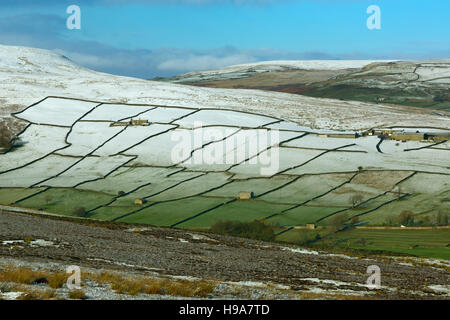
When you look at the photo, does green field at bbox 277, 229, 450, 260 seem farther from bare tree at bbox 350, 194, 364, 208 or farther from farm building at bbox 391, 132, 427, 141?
farm building at bbox 391, 132, 427, 141

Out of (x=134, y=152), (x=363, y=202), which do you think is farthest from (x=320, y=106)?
(x=363, y=202)

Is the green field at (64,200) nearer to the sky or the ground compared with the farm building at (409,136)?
nearer to the ground

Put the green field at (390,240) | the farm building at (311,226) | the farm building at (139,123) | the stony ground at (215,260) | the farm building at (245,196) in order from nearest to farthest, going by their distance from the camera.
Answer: the stony ground at (215,260)
the green field at (390,240)
the farm building at (311,226)
the farm building at (245,196)
the farm building at (139,123)

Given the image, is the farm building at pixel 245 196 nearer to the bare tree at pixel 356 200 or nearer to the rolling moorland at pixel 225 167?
the rolling moorland at pixel 225 167

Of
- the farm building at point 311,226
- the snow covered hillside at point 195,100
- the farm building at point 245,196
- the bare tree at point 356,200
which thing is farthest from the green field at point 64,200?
the snow covered hillside at point 195,100

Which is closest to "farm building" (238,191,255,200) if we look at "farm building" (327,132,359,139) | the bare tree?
the bare tree

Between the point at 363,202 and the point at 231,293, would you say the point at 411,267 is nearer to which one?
the point at 231,293
